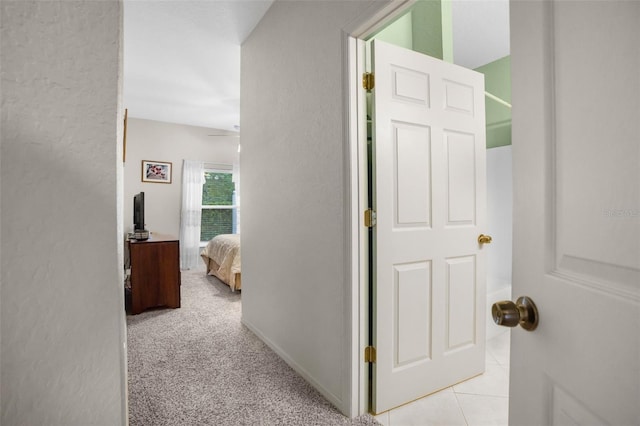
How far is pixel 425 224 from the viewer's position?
5.88 ft

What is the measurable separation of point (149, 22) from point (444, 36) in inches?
91.8

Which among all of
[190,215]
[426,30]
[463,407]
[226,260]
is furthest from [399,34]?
[190,215]

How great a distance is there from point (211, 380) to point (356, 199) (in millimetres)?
1451

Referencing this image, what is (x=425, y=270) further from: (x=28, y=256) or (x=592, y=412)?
(x=28, y=256)

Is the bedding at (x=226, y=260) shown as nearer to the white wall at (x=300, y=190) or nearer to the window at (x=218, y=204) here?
the white wall at (x=300, y=190)

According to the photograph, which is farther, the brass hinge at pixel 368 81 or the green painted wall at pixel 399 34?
the green painted wall at pixel 399 34

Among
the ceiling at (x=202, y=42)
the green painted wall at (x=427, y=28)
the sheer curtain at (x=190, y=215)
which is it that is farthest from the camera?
the sheer curtain at (x=190, y=215)

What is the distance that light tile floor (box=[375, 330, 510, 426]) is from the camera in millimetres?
1610

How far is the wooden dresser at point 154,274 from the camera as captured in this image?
3213mm

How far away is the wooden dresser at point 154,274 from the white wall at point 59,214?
127 inches

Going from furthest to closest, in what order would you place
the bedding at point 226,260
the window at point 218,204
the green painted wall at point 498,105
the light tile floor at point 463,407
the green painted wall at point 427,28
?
the window at point 218,204 → the bedding at point 226,260 → the green painted wall at point 498,105 → the green painted wall at point 427,28 → the light tile floor at point 463,407

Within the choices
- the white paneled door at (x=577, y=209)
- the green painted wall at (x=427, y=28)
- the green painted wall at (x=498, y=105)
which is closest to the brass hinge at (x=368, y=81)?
the green painted wall at (x=427, y=28)

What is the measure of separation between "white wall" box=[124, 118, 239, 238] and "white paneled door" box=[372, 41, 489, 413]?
196 inches

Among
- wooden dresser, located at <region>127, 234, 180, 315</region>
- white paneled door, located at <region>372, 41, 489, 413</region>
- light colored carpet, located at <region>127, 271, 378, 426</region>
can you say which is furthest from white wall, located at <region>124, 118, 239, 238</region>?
white paneled door, located at <region>372, 41, 489, 413</region>
